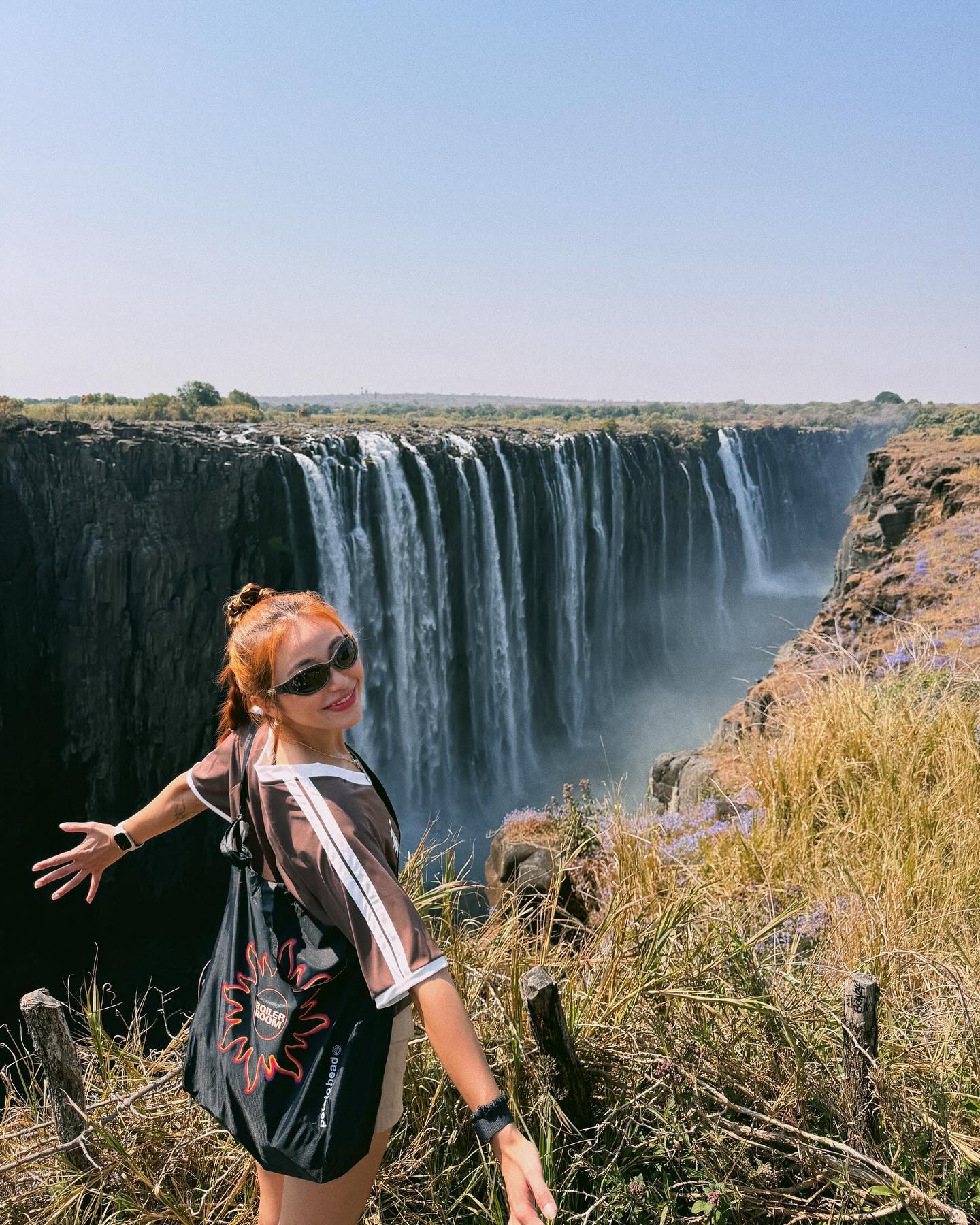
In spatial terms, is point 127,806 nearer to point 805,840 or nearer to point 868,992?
point 805,840

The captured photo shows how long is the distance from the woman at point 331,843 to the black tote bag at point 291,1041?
0.05 m

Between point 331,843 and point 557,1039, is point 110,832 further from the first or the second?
point 557,1039

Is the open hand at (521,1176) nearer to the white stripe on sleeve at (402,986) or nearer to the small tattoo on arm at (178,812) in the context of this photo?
the white stripe on sleeve at (402,986)

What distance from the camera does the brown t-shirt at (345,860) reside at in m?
1.27

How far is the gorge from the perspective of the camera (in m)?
15.1

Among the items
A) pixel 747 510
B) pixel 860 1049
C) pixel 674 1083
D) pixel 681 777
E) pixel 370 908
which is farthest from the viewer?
pixel 747 510

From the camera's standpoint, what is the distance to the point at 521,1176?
119cm

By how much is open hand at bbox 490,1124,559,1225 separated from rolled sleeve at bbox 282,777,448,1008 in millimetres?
245

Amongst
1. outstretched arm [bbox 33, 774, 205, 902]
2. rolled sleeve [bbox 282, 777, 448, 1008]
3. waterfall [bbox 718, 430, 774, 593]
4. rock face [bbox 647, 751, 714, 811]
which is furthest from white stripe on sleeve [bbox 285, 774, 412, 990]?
waterfall [bbox 718, 430, 774, 593]

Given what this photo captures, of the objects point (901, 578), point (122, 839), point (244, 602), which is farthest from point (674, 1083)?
point (901, 578)

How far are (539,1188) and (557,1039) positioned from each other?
0.69m

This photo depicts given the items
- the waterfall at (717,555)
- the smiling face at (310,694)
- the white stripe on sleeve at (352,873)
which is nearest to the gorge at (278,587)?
the waterfall at (717,555)

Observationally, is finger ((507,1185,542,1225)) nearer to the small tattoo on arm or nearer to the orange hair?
the orange hair

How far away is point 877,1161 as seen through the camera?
1866 millimetres
